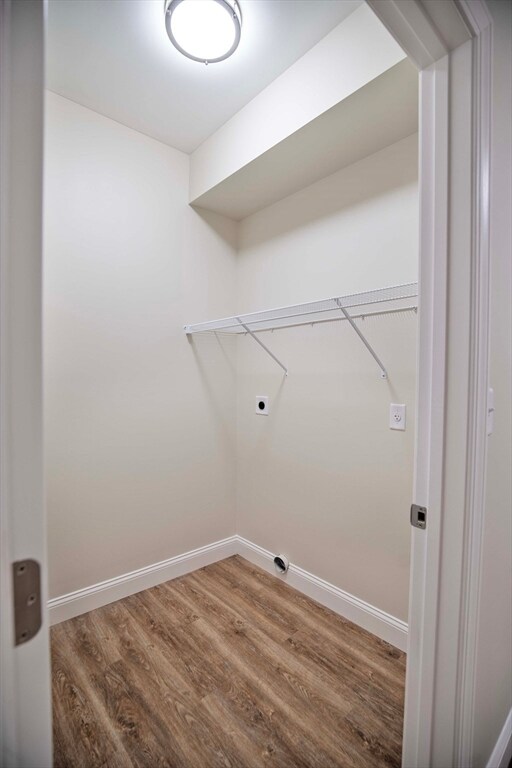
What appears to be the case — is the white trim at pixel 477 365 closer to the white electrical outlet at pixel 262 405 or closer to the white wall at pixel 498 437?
the white wall at pixel 498 437

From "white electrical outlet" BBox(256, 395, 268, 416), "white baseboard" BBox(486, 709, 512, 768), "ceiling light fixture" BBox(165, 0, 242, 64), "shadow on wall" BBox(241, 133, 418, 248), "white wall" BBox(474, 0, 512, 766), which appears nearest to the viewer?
"white wall" BBox(474, 0, 512, 766)

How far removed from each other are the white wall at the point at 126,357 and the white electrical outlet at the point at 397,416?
1.26 metres

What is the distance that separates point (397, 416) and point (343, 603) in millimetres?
1099

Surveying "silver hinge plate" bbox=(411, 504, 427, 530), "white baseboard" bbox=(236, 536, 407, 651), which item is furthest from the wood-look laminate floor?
"silver hinge plate" bbox=(411, 504, 427, 530)

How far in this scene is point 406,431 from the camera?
1739 millimetres

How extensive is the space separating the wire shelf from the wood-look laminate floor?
163 centimetres

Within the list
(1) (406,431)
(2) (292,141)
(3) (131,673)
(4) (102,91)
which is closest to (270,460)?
(1) (406,431)

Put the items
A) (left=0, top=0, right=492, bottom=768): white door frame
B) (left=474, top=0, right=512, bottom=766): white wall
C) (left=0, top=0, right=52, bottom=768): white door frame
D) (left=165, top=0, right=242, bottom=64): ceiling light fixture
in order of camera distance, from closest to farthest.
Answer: (left=0, top=0, right=52, bottom=768): white door frame, (left=0, top=0, right=492, bottom=768): white door frame, (left=474, top=0, right=512, bottom=766): white wall, (left=165, top=0, right=242, bottom=64): ceiling light fixture

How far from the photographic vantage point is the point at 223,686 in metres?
1.53

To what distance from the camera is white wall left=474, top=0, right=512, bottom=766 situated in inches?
36.5

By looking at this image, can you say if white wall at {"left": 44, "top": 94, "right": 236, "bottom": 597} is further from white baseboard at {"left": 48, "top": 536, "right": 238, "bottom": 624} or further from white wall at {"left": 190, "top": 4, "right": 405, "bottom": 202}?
white wall at {"left": 190, "top": 4, "right": 405, "bottom": 202}

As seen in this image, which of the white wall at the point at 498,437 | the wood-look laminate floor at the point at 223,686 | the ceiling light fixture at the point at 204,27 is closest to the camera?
the white wall at the point at 498,437

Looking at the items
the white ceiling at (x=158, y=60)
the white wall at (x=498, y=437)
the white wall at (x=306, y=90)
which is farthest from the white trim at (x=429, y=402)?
the white ceiling at (x=158, y=60)

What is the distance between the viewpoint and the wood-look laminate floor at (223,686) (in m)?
1.27
